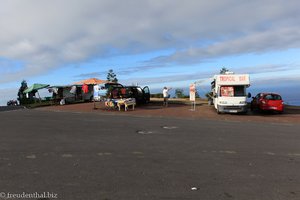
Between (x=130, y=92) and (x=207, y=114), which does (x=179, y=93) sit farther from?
(x=207, y=114)

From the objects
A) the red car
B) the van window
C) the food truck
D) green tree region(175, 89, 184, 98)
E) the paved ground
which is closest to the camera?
the paved ground

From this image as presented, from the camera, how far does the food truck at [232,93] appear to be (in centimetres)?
2748

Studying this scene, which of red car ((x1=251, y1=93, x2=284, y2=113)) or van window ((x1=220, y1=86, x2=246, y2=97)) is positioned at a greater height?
van window ((x1=220, y1=86, x2=246, y2=97))

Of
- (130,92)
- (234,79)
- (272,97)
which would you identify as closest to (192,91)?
(234,79)

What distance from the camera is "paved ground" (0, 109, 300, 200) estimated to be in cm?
695

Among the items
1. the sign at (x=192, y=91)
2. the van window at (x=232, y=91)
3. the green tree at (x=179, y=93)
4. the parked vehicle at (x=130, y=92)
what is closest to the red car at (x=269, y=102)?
the van window at (x=232, y=91)

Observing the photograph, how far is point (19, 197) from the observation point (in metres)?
6.47

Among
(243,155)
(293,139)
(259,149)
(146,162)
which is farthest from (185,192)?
(293,139)

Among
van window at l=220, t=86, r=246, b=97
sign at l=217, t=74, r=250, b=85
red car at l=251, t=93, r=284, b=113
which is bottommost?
red car at l=251, t=93, r=284, b=113

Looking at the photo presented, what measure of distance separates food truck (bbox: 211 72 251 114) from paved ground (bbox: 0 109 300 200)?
42.1ft

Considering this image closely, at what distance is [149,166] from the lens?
29.5ft

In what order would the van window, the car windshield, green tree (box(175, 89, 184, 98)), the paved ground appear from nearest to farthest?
the paved ground → the van window → the car windshield → green tree (box(175, 89, 184, 98))

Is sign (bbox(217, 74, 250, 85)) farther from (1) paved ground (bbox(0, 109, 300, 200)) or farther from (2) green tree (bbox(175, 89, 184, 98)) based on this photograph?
(2) green tree (bbox(175, 89, 184, 98))

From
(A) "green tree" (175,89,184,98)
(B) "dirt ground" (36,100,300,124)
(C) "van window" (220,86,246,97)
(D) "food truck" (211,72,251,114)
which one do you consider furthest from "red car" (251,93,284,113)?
(A) "green tree" (175,89,184,98)
